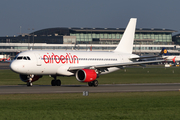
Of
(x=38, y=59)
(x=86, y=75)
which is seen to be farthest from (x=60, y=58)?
(x=86, y=75)

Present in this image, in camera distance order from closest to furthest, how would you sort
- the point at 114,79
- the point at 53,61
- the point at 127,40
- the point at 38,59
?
the point at 38,59 < the point at 53,61 < the point at 127,40 < the point at 114,79

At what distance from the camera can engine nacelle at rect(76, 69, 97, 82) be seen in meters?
43.4

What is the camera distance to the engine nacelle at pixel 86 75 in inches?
1710

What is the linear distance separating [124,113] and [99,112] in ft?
4.74

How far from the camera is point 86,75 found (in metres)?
43.3

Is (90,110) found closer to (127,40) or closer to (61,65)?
(61,65)

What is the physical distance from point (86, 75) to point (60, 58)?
4752 mm

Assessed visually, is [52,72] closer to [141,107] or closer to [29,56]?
[29,56]

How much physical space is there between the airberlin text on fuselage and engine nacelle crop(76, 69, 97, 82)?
9.26ft

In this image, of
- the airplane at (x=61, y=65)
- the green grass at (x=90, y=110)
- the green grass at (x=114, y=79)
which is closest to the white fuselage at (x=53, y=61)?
the airplane at (x=61, y=65)

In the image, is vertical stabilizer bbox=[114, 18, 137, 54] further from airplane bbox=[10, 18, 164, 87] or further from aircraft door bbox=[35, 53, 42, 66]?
aircraft door bbox=[35, 53, 42, 66]

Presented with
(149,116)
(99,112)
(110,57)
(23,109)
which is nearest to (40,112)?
(23,109)

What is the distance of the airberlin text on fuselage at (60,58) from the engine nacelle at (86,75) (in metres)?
2.82

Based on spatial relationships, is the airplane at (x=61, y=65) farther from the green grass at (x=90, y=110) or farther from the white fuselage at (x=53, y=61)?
the green grass at (x=90, y=110)
